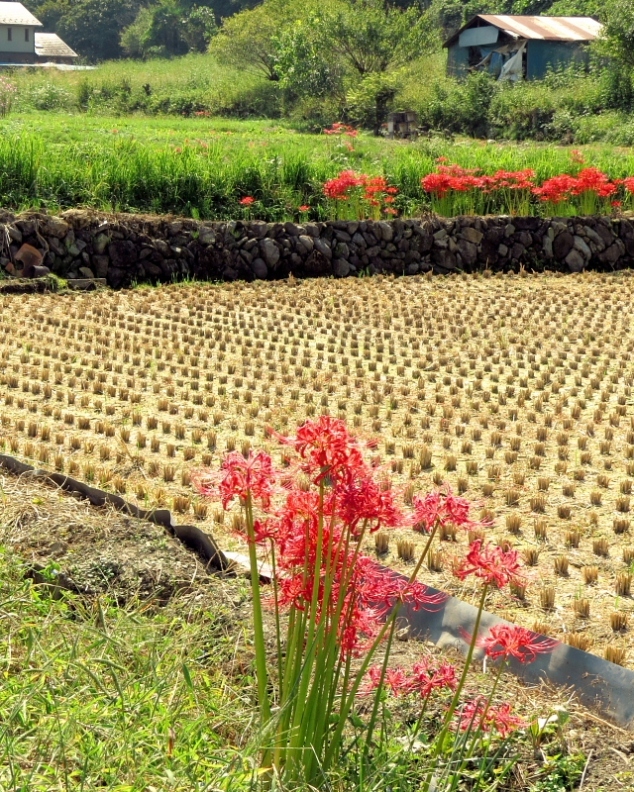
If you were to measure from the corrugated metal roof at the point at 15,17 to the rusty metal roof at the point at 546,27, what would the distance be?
2962 cm

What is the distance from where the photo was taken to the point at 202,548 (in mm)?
4062

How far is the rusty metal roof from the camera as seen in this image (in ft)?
107

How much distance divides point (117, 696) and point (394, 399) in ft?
14.4

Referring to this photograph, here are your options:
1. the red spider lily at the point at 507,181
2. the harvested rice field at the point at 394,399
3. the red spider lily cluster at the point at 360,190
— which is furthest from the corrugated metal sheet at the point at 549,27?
the harvested rice field at the point at 394,399

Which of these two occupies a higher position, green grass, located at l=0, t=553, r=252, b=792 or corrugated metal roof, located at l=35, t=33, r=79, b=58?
corrugated metal roof, located at l=35, t=33, r=79, b=58

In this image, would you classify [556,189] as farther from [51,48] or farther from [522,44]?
[51,48]

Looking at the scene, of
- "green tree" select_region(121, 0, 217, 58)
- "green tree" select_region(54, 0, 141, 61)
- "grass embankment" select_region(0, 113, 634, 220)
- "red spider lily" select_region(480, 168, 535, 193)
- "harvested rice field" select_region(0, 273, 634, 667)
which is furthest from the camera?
"green tree" select_region(54, 0, 141, 61)

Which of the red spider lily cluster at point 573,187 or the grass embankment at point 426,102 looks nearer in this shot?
the red spider lily cluster at point 573,187

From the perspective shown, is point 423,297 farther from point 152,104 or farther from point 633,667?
point 152,104

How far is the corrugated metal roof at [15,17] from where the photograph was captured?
56.5 m

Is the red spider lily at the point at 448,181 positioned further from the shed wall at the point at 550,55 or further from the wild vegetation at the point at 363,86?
the shed wall at the point at 550,55

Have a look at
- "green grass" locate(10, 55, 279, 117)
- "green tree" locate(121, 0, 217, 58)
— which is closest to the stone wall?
"green grass" locate(10, 55, 279, 117)

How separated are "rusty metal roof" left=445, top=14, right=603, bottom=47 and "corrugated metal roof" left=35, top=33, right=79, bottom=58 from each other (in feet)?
94.4

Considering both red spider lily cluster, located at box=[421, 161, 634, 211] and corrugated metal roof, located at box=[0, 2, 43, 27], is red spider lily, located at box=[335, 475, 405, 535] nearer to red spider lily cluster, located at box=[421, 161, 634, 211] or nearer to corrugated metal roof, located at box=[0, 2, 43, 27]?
red spider lily cluster, located at box=[421, 161, 634, 211]
